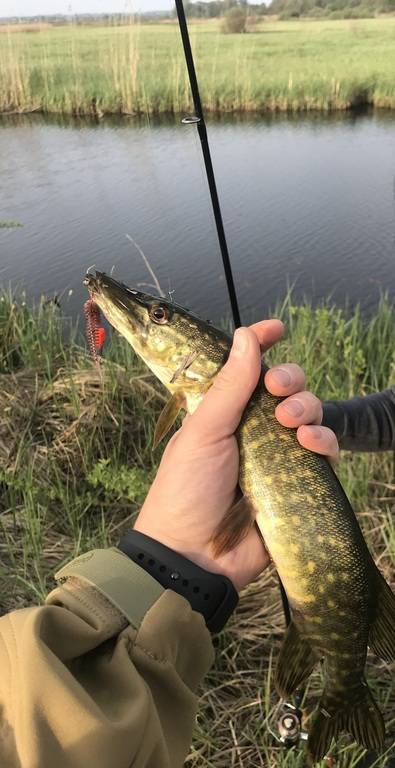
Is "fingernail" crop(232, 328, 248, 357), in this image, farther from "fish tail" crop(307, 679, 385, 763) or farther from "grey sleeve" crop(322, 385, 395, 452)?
"grey sleeve" crop(322, 385, 395, 452)

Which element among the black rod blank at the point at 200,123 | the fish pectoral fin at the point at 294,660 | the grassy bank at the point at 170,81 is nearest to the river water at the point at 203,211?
the grassy bank at the point at 170,81

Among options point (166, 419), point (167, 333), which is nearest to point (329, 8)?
point (167, 333)

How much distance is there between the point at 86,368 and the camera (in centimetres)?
320

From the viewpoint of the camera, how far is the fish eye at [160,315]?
Result: 1.38m

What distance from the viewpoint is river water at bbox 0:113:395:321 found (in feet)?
17.8

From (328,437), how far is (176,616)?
0.49 meters

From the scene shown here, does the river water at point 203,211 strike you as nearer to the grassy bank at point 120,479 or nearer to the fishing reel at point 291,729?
the grassy bank at point 120,479

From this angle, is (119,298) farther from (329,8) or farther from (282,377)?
(329,8)

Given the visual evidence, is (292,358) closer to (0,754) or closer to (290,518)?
(290,518)

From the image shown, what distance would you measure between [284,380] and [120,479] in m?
1.20

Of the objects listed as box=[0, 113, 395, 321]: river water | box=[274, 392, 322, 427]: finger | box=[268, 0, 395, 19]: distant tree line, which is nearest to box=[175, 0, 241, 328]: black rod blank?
box=[274, 392, 322, 427]: finger

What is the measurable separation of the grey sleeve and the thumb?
39.4 inches

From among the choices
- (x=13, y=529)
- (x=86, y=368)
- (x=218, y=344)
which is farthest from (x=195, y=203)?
(x=218, y=344)

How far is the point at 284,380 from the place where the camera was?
1.32 metres
